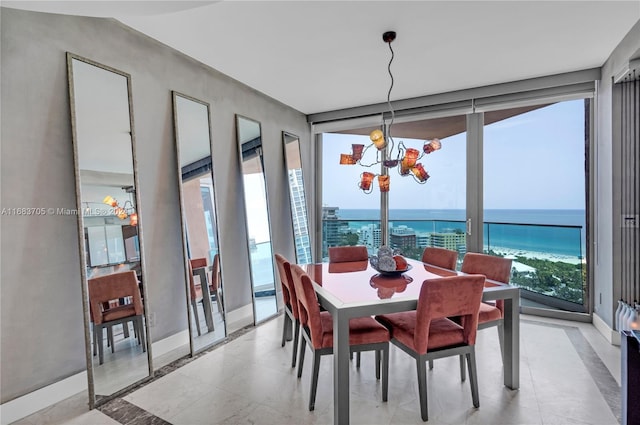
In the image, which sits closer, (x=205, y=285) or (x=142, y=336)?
(x=142, y=336)

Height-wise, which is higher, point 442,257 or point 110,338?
point 442,257

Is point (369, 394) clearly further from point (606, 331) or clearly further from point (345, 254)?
point (606, 331)

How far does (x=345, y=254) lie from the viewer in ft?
11.4

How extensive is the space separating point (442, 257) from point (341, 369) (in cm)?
174

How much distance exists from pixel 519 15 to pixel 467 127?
71.2 inches

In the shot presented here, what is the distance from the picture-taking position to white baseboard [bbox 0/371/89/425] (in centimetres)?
191

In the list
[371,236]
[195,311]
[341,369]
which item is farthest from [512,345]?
[371,236]

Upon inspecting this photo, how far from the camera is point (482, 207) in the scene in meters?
4.09

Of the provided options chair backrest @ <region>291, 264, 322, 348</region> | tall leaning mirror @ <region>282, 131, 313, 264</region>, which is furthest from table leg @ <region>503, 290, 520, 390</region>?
tall leaning mirror @ <region>282, 131, 313, 264</region>

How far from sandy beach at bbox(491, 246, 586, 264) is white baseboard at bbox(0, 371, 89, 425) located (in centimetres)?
450

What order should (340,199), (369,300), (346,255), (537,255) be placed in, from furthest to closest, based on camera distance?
(340,199) < (537,255) < (346,255) < (369,300)

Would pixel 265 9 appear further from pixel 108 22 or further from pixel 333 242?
pixel 333 242

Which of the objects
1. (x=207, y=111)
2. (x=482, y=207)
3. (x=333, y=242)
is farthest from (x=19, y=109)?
(x=482, y=207)

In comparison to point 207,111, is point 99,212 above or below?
below
